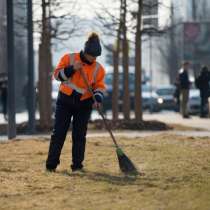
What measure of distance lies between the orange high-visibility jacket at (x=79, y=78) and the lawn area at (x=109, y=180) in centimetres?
103

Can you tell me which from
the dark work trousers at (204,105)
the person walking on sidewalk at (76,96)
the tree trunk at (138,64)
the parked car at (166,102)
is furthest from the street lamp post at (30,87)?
the parked car at (166,102)

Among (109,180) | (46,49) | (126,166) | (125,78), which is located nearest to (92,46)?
(126,166)

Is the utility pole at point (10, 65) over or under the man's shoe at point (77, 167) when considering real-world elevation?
over

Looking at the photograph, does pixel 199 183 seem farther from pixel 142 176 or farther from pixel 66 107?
pixel 66 107

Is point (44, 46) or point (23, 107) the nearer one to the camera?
point (44, 46)

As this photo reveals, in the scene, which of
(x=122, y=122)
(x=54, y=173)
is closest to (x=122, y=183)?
(x=54, y=173)

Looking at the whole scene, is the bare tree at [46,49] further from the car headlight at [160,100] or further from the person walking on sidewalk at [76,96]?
the car headlight at [160,100]

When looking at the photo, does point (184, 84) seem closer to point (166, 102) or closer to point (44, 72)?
point (44, 72)

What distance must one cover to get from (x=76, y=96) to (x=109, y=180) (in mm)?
1345

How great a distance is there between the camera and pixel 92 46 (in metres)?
10.6

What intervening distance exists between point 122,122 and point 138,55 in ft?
6.83

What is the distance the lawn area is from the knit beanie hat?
149 cm

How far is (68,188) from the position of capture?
9.37m

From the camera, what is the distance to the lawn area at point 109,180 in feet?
27.4
